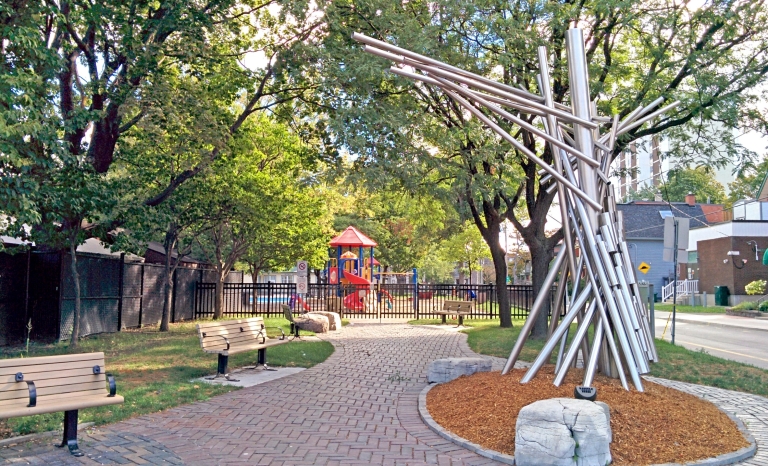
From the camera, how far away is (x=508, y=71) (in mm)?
13695

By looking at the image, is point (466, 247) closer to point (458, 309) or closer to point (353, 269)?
point (353, 269)

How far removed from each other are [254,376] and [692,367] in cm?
770

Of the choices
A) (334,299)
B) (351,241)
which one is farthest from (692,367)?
(351,241)

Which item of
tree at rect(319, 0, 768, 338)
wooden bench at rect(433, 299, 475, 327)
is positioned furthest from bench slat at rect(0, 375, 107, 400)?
wooden bench at rect(433, 299, 475, 327)

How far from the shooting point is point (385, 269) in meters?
50.2

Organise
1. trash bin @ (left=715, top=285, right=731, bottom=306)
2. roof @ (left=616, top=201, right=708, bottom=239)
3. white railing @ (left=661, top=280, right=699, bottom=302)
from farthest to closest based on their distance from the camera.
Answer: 1. roof @ (left=616, top=201, right=708, bottom=239)
2. white railing @ (left=661, top=280, right=699, bottom=302)
3. trash bin @ (left=715, top=285, right=731, bottom=306)

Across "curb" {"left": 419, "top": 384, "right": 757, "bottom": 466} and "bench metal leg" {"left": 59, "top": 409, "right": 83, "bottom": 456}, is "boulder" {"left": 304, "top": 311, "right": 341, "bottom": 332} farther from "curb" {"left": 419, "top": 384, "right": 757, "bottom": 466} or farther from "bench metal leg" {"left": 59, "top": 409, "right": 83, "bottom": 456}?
"bench metal leg" {"left": 59, "top": 409, "right": 83, "bottom": 456}

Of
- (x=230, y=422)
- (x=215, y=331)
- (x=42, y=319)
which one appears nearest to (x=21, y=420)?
(x=230, y=422)

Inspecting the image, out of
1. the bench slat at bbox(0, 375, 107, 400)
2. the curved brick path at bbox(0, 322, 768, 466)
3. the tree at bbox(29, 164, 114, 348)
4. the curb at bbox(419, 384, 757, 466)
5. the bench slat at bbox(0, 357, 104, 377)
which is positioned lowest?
the curved brick path at bbox(0, 322, 768, 466)

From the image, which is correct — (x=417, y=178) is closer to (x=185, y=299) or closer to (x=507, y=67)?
(x=507, y=67)

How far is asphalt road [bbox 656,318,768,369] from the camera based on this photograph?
45.3 ft

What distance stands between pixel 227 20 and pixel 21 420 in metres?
9.02

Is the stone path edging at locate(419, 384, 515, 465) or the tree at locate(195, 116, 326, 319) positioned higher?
the tree at locate(195, 116, 326, 319)

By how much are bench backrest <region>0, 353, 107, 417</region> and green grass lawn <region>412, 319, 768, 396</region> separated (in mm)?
8112
